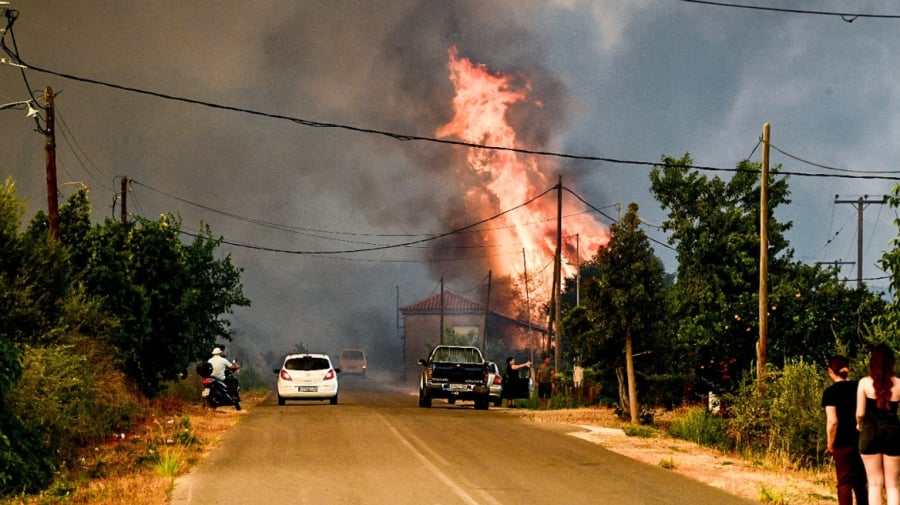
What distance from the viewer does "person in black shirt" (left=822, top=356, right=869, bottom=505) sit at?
1220 cm

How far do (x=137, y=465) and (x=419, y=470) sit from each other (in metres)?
4.53

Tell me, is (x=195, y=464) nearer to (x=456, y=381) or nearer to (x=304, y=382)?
(x=456, y=381)

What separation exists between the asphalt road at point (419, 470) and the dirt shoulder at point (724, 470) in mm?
480

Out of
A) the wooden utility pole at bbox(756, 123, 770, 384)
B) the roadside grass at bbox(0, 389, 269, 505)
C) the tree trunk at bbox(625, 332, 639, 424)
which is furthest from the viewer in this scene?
the tree trunk at bbox(625, 332, 639, 424)

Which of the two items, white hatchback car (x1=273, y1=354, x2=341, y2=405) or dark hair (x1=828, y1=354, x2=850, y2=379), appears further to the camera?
white hatchback car (x1=273, y1=354, x2=341, y2=405)

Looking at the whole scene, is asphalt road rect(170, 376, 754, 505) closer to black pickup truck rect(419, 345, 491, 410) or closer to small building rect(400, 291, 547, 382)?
black pickup truck rect(419, 345, 491, 410)

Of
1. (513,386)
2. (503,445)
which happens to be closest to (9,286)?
(503,445)

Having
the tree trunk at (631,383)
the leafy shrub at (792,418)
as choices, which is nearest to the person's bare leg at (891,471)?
the leafy shrub at (792,418)

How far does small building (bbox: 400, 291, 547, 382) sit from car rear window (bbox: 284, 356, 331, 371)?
67295 mm

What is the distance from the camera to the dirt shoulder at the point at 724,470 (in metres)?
15.3

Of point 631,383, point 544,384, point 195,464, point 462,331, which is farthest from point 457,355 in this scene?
point 462,331

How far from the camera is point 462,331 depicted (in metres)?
114

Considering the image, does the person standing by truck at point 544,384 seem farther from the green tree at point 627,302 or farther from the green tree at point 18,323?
the green tree at point 18,323

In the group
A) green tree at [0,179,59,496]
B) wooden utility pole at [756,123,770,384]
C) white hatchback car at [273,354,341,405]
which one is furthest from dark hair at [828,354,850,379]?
white hatchback car at [273,354,341,405]
